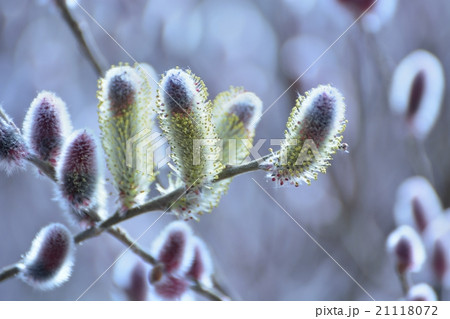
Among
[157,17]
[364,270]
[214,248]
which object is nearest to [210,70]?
[157,17]

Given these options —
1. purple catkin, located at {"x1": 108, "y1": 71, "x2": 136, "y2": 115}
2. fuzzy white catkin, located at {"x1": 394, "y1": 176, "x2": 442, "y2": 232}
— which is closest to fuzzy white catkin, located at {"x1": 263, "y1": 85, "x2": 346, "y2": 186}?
purple catkin, located at {"x1": 108, "y1": 71, "x2": 136, "y2": 115}

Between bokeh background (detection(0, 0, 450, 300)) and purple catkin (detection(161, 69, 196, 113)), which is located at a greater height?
bokeh background (detection(0, 0, 450, 300))

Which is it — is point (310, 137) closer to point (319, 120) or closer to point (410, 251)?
point (319, 120)

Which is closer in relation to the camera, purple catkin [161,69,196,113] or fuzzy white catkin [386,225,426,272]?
purple catkin [161,69,196,113]

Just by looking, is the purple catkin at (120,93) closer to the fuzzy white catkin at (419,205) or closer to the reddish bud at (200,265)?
the reddish bud at (200,265)

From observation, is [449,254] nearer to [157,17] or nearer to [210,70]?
[210,70]

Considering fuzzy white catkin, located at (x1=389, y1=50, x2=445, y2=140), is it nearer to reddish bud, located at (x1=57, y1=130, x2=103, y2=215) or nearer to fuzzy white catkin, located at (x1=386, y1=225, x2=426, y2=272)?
fuzzy white catkin, located at (x1=386, y1=225, x2=426, y2=272)

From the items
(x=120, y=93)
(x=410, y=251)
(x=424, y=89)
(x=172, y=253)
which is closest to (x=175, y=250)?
(x=172, y=253)
